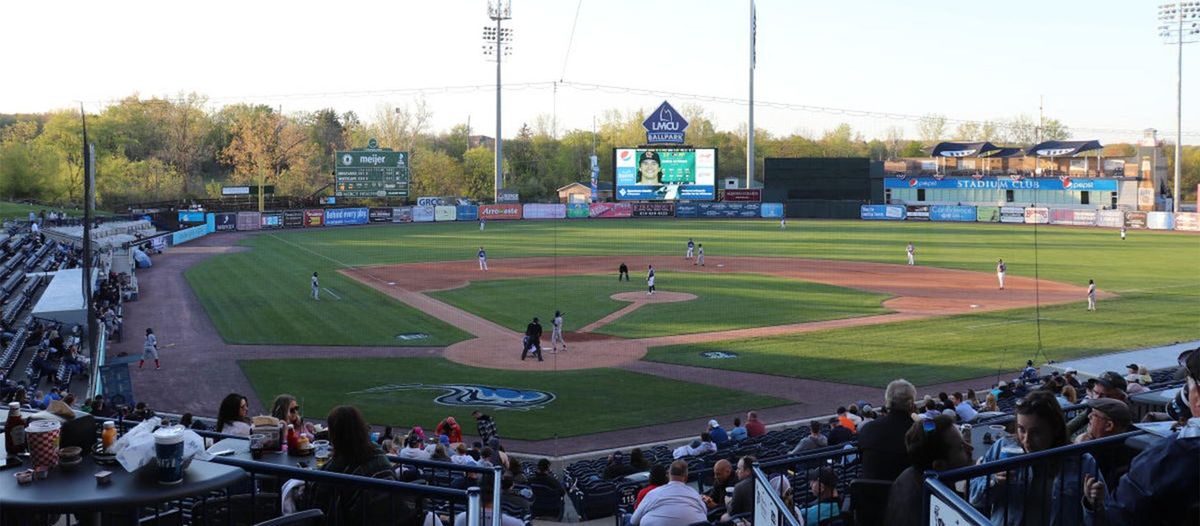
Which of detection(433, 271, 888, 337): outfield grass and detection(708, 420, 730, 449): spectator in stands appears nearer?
detection(708, 420, 730, 449): spectator in stands

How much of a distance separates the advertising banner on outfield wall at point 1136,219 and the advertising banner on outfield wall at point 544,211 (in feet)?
161

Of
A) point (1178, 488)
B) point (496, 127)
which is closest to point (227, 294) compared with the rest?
point (1178, 488)

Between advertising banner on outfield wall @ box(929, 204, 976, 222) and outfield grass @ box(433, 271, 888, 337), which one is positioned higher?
advertising banner on outfield wall @ box(929, 204, 976, 222)

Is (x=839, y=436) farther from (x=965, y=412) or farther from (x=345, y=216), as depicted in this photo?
(x=345, y=216)

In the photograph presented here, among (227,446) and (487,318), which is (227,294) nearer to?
(487,318)

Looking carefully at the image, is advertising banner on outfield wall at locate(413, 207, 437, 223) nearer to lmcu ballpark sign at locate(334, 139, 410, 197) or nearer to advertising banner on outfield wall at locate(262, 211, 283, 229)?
lmcu ballpark sign at locate(334, 139, 410, 197)

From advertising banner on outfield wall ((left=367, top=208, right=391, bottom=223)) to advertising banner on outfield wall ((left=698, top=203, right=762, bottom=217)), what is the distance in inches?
1129

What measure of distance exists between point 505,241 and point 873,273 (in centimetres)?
2839

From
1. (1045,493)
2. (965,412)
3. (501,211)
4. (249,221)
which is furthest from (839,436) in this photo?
(501,211)

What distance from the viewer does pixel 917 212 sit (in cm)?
9300

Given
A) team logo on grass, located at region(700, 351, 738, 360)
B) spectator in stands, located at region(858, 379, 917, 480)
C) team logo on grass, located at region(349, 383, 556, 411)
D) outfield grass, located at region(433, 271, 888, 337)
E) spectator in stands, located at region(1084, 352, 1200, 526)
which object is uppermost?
A: spectator in stands, located at region(1084, 352, 1200, 526)

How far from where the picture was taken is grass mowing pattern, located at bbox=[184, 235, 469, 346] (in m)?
32.2

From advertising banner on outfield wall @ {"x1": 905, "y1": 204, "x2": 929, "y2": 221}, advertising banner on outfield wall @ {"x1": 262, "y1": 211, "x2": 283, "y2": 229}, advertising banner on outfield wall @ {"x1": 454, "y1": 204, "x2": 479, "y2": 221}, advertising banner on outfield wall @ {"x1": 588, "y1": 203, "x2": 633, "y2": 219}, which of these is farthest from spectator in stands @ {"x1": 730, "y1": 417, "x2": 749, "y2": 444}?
advertising banner on outfield wall @ {"x1": 905, "y1": 204, "x2": 929, "y2": 221}

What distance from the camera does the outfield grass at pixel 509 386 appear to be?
70.4ft
